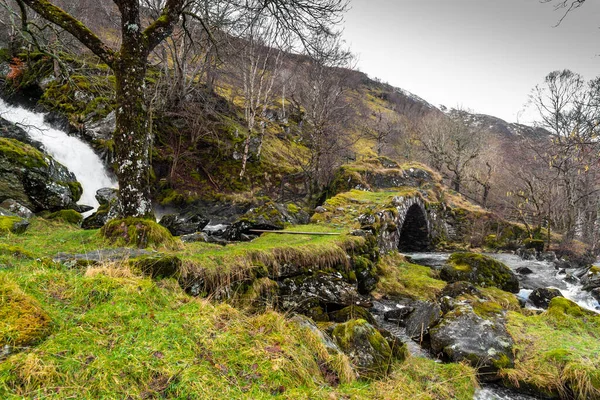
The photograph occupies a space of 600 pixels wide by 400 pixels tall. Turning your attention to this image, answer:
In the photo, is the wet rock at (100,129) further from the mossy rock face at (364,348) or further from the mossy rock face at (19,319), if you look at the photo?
the mossy rock face at (364,348)

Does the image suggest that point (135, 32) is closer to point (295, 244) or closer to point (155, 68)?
point (295, 244)

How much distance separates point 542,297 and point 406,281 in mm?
4398

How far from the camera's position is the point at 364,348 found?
177 inches

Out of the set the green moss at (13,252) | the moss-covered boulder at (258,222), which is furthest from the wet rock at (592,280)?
the green moss at (13,252)

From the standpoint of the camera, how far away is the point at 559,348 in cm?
571

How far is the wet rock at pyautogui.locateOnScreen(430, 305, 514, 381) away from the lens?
5.43 meters

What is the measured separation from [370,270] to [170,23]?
8.53m

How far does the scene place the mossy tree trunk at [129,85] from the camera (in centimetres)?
664

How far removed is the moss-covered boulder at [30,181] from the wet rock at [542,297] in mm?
16609

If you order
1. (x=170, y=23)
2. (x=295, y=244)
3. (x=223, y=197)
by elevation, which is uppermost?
(x=170, y=23)

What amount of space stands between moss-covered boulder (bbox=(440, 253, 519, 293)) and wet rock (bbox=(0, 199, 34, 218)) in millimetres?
14167

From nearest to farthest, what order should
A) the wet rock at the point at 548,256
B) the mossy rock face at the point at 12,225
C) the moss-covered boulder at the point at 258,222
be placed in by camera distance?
the mossy rock face at the point at 12,225, the moss-covered boulder at the point at 258,222, the wet rock at the point at 548,256

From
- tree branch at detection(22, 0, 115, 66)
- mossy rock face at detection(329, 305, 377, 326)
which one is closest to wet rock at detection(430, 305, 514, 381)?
mossy rock face at detection(329, 305, 377, 326)

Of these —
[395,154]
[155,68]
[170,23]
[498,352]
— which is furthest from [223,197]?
[395,154]
